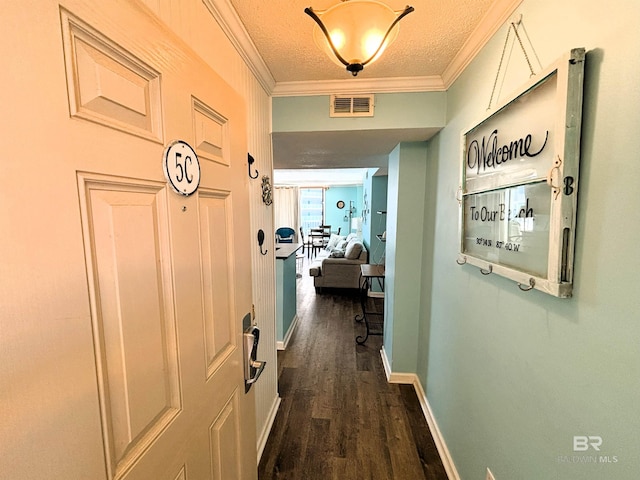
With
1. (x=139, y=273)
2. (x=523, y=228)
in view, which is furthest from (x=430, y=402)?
(x=139, y=273)

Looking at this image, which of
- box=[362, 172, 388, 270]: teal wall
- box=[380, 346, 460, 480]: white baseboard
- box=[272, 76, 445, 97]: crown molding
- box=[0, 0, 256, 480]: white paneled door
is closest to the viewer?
box=[0, 0, 256, 480]: white paneled door

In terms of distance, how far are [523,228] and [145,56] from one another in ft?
3.85

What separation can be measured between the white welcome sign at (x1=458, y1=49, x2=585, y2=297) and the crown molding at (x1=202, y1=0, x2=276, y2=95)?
113cm

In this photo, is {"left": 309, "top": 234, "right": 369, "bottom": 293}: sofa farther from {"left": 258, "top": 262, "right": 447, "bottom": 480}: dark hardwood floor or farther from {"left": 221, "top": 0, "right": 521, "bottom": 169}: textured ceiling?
{"left": 221, "top": 0, "right": 521, "bottom": 169}: textured ceiling

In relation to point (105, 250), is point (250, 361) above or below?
below

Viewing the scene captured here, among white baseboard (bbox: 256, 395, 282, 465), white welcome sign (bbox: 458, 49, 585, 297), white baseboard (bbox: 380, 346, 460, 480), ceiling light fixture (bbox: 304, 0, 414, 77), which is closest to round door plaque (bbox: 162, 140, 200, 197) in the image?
ceiling light fixture (bbox: 304, 0, 414, 77)

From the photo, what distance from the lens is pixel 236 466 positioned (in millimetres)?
1030

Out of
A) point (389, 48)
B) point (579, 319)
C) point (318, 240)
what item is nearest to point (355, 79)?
point (389, 48)

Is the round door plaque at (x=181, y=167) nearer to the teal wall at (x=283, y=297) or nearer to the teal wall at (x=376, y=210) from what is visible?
the teal wall at (x=283, y=297)

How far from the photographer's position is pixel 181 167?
69cm

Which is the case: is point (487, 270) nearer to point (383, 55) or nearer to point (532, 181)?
point (532, 181)

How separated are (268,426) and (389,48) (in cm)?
242

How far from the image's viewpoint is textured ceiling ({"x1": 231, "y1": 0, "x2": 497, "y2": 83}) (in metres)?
1.13

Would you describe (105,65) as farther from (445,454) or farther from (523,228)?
(445,454)
